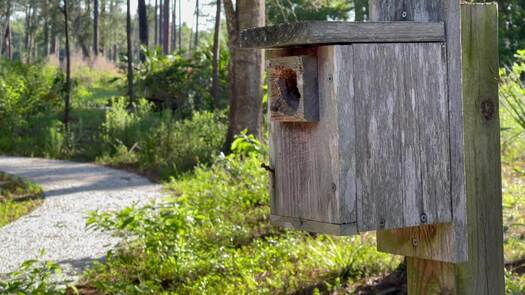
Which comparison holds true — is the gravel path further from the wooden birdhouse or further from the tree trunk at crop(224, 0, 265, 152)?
the wooden birdhouse

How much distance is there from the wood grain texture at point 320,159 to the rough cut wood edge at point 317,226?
0.04 ft

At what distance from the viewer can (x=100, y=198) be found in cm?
1073

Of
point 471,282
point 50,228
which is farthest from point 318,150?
point 50,228

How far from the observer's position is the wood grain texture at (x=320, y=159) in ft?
7.86

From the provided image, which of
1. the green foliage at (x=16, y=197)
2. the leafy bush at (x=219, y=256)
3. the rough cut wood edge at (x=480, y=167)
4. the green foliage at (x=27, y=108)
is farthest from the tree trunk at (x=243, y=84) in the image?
the rough cut wood edge at (x=480, y=167)

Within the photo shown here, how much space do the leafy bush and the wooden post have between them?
2.20m

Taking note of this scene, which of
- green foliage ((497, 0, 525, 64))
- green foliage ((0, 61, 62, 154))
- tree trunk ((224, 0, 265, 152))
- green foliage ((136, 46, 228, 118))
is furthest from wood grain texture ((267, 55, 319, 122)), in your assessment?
green foliage ((497, 0, 525, 64))

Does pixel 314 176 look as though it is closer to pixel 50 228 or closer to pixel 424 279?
pixel 424 279

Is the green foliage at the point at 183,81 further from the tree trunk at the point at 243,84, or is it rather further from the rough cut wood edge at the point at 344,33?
the rough cut wood edge at the point at 344,33

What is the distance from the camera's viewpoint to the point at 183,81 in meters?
18.0

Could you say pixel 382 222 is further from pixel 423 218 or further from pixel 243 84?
pixel 243 84

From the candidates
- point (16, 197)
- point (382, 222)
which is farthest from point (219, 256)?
point (16, 197)

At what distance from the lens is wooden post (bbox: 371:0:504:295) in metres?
2.68

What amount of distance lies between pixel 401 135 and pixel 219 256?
377 cm
